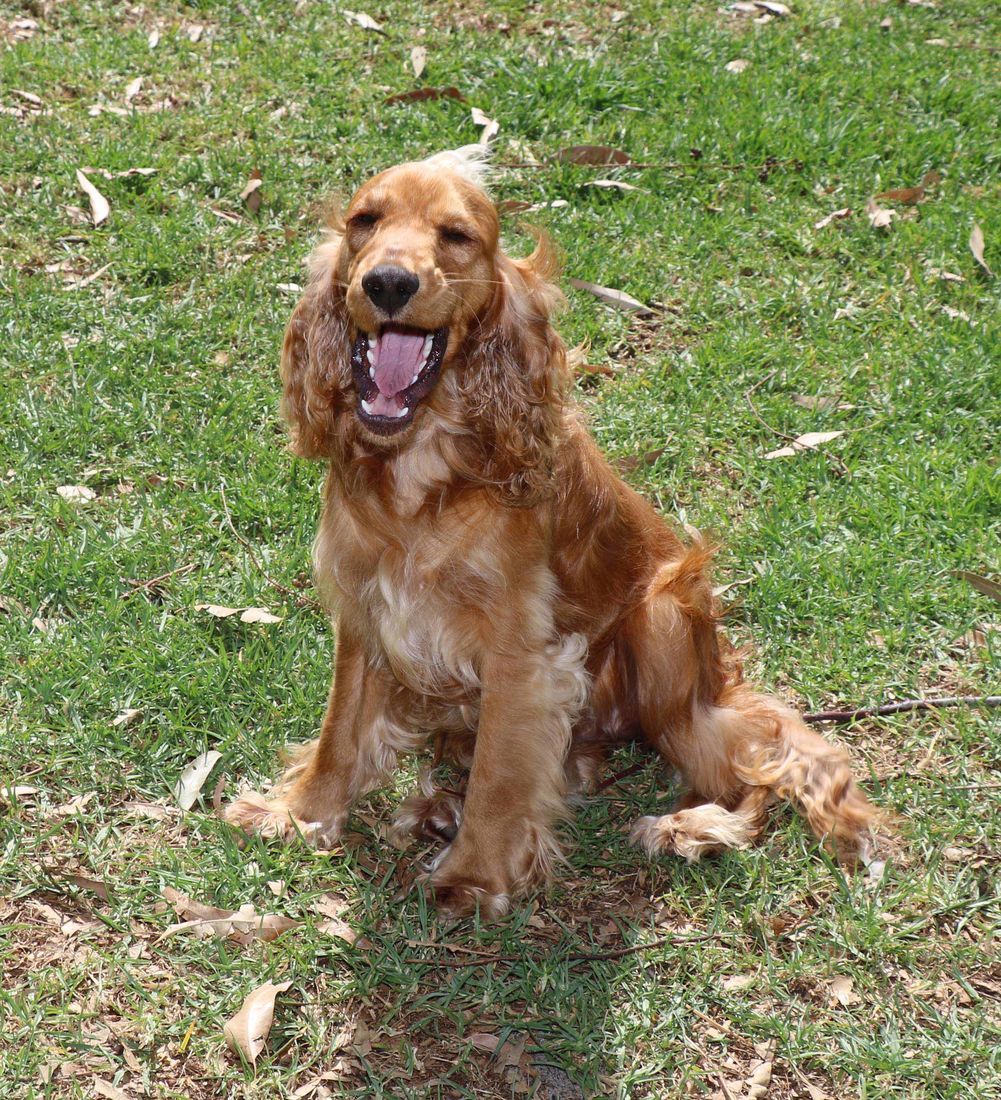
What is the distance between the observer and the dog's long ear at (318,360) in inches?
144

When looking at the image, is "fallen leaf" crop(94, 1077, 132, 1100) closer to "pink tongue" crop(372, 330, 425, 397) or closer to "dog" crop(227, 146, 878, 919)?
"dog" crop(227, 146, 878, 919)

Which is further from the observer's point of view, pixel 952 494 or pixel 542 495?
pixel 952 494

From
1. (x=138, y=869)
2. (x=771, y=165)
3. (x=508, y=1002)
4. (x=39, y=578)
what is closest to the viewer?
(x=508, y=1002)

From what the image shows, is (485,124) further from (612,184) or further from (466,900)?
(466,900)

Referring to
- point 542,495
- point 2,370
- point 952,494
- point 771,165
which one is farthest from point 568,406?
point 771,165

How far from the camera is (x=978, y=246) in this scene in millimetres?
6387

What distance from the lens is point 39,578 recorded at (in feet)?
15.1

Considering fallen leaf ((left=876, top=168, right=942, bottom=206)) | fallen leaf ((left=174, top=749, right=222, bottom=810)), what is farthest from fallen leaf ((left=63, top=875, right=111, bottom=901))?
fallen leaf ((left=876, top=168, right=942, bottom=206))

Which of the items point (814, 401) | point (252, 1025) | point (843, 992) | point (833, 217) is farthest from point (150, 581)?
point (833, 217)

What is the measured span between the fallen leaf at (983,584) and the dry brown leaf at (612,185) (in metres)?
2.94

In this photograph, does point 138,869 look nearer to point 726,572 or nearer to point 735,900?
point 735,900

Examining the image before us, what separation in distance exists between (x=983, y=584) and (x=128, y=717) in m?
3.14

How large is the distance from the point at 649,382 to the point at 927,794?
2.35 meters

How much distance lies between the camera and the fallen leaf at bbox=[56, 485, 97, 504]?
16.4 ft
